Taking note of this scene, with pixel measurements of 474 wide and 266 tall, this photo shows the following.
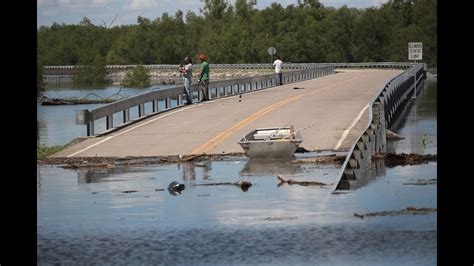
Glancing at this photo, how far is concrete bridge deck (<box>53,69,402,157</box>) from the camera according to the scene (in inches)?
1166

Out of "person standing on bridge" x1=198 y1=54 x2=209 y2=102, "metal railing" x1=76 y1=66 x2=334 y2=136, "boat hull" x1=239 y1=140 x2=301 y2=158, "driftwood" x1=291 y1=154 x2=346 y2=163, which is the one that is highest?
"person standing on bridge" x1=198 y1=54 x2=209 y2=102

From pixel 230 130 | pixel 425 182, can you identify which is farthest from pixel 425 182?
pixel 230 130

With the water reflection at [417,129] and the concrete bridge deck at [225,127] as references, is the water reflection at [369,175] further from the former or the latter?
the water reflection at [417,129]

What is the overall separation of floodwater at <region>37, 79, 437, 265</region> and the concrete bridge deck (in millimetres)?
2831

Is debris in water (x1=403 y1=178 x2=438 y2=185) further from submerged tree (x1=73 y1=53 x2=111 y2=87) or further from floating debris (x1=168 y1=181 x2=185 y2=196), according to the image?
submerged tree (x1=73 y1=53 x2=111 y2=87)

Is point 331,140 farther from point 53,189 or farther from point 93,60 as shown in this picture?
point 93,60

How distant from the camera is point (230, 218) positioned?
18.8 meters

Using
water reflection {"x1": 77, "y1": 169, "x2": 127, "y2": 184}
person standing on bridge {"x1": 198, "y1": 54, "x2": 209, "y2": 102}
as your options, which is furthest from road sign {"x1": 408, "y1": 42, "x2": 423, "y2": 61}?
water reflection {"x1": 77, "y1": 169, "x2": 127, "y2": 184}

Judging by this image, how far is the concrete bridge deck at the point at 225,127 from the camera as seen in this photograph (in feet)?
97.2

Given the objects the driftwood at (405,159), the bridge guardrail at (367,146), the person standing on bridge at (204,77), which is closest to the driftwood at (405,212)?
the bridge guardrail at (367,146)

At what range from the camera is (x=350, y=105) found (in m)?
45.7
